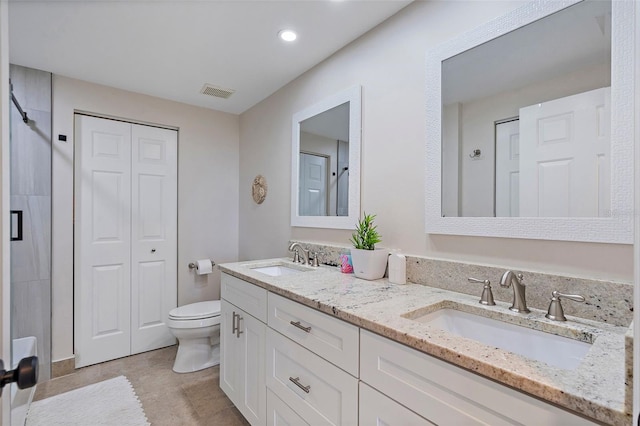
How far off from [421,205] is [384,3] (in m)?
1.07

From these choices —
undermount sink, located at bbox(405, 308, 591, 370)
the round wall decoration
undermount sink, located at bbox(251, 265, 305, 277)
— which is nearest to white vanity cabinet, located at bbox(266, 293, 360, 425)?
undermount sink, located at bbox(405, 308, 591, 370)

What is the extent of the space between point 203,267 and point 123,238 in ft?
2.38

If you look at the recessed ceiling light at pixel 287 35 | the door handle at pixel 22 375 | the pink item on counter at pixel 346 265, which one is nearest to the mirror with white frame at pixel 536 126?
the pink item on counter at pixel 346 265

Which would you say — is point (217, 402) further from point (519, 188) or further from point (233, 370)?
point (519, 188)

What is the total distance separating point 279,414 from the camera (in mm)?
1400

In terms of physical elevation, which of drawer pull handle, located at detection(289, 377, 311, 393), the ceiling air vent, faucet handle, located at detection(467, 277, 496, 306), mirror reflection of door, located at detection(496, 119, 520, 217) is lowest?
drawer pull handle, located at detection(289, 377, 311, 393)

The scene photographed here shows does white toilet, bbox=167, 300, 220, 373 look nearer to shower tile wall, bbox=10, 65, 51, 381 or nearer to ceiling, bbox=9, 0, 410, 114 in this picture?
shower tile wall, bbox=10, 65, 51, 381

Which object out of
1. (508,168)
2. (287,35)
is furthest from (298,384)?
(287,35)

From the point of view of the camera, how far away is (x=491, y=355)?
0.73 meters

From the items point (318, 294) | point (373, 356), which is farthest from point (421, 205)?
point (373, 356)

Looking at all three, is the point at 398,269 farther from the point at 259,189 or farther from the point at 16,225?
the point at 16,225

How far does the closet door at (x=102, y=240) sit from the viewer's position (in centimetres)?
244

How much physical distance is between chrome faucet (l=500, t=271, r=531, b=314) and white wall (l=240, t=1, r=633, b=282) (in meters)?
0.13

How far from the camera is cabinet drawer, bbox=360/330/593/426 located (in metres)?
0.65
